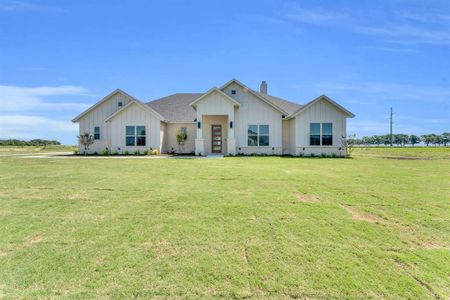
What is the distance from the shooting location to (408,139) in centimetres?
10081

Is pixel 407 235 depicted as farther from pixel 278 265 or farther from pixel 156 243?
pixel 156 243

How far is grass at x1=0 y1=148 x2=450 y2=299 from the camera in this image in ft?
9.20

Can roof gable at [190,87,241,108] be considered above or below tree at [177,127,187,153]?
above

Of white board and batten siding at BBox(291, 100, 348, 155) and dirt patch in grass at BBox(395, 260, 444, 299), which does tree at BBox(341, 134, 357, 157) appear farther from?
dirt patch in grass at BBox(395, 260, 444, 299)

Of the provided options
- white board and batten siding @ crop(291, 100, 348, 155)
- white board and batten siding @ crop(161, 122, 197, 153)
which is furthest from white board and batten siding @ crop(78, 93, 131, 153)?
white board and batten siding @ crop(291, 100, 348, 155)

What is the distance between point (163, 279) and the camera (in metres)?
2.91

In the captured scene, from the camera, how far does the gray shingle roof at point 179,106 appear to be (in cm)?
2565

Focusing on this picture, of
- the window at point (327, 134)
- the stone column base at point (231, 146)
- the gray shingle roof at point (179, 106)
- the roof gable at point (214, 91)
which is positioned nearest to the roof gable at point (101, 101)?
the gray shingle roof at point (179, 106)

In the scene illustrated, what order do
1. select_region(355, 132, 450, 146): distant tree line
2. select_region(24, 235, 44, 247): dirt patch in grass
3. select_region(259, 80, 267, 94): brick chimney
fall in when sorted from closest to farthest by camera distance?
select_region(24, 235, 44, 247): dirt patch in grass < select_region(259, 80, 267, 94): brick chimney < select_region(355, 132, 450, 146): distant tree line

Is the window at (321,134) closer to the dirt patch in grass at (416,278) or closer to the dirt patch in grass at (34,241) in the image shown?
the dirt patch in grass at (416,278)

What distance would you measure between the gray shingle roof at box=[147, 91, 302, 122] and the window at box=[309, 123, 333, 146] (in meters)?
3.94

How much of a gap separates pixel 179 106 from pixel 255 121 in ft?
29.2

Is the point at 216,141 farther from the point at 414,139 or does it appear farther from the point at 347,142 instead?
the point at 414,139

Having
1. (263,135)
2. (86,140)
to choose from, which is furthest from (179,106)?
(263,135)
